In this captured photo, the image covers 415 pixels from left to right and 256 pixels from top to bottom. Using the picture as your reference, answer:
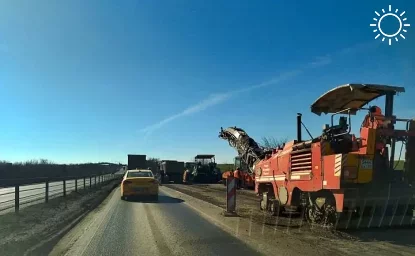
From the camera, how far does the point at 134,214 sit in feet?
52.4

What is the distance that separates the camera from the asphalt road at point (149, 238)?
28.8 feet

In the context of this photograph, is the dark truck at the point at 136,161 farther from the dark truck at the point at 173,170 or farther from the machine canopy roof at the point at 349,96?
the machine canopy roof at the point at 349,96

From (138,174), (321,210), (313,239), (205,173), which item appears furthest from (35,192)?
(205,173)

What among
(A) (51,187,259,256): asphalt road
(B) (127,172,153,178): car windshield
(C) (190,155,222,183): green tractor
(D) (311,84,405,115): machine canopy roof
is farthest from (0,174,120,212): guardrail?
(C) (190,155,222,183): green tractor

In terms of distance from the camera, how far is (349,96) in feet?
39.8

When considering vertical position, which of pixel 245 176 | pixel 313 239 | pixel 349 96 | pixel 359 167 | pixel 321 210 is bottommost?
pixel 313 239

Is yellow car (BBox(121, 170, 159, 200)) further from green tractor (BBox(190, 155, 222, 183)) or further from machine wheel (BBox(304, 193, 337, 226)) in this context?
green tractor (BBox(190, 155, 222, 183))

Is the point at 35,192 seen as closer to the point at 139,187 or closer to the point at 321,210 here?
the point at 139,187

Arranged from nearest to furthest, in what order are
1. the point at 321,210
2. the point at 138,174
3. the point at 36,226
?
1. the point at 321,210
2. the point at 36,226
3. the point at 138,174

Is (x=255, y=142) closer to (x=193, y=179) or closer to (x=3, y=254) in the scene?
(x=3, y=254)

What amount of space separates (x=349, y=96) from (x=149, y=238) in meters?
6.54

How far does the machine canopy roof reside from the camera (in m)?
11.1

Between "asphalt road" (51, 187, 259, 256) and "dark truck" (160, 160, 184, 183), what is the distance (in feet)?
129

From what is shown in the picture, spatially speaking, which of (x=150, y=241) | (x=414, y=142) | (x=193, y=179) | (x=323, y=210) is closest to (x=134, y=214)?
(x=150, y=241)
